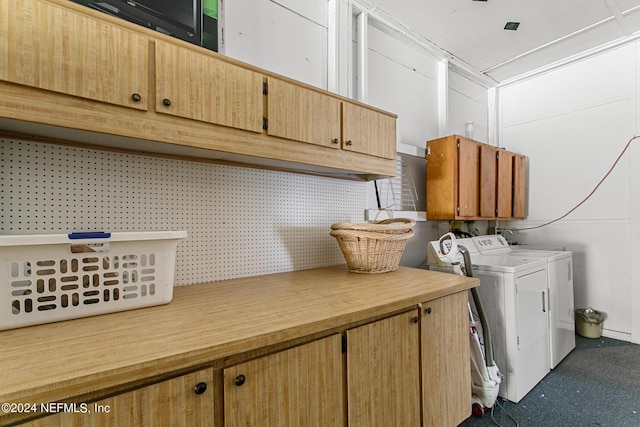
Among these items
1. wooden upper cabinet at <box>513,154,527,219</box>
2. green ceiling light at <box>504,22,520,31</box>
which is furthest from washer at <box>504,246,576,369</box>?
green ceiling light at <box>504,22,520,31</box>

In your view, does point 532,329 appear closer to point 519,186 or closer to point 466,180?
point 466,180

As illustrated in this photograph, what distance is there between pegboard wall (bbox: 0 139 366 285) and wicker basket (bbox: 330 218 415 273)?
30 cm

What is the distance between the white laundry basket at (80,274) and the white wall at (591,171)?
3.90 meters

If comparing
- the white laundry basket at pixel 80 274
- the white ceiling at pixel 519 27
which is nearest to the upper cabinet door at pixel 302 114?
the white laundry basket at pixel 80 274

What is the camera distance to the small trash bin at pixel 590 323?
9.74 feet

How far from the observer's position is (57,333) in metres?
0.86

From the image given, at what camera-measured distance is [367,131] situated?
188cm

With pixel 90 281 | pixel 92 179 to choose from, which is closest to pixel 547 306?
pixel 90 281

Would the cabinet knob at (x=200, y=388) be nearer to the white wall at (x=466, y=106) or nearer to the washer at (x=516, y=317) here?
the washer at (x=516, y=317)

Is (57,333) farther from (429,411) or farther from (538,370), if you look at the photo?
(538,370)

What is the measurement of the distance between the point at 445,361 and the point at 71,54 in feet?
6.48

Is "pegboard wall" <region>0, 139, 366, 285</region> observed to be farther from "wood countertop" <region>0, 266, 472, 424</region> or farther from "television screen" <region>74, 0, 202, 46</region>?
"television screen" <region>74, 0, 202, 46</region>

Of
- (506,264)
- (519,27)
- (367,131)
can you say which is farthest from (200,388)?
(519,27)

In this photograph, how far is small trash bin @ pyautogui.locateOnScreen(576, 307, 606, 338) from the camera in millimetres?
2969
